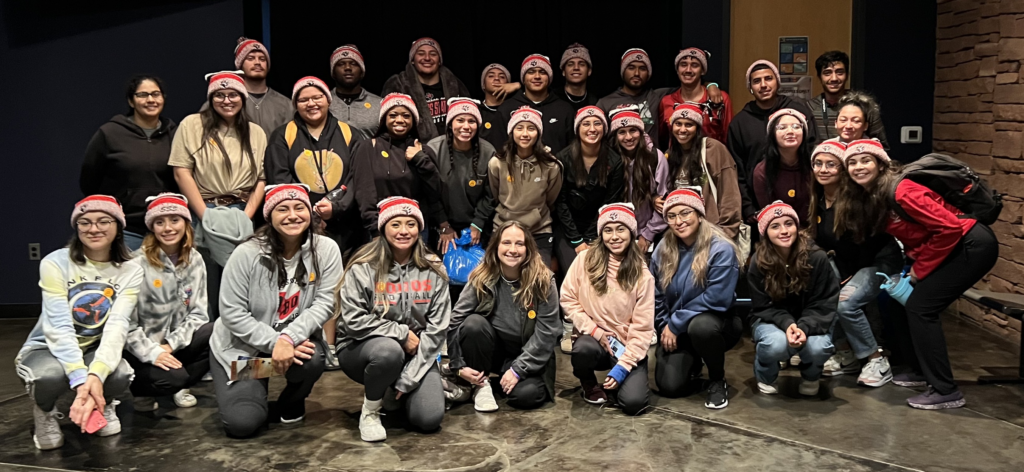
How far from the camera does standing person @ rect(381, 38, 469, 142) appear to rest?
5.52 metres

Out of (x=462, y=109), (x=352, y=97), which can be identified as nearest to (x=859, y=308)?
(x=462, y=109)

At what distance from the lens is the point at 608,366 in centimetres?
434

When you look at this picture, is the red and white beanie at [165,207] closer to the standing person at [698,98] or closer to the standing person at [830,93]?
the standing person at [698,98]

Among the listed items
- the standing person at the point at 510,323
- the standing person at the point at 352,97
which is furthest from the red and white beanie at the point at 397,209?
the standing person at the point at 352,97

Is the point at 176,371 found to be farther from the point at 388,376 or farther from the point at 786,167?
the point at 786,167

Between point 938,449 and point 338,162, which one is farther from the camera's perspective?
point 338,162

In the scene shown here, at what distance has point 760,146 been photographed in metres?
5.19

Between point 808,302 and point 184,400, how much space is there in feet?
9.67

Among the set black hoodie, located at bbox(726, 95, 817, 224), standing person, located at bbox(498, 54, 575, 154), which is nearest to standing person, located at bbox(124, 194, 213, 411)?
standing person, located at bbox(498, 54, 575, 154)

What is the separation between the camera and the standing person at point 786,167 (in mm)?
4875

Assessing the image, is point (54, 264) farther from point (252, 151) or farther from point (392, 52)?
point (392, 52)

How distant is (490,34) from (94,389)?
361cm

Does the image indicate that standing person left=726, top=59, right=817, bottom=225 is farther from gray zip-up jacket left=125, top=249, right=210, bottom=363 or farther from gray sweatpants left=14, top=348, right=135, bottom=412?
gray sweatpants left=14, top=348, right=135, bottom=412

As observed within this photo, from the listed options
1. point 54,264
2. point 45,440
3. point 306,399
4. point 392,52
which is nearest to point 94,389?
point 45,440
